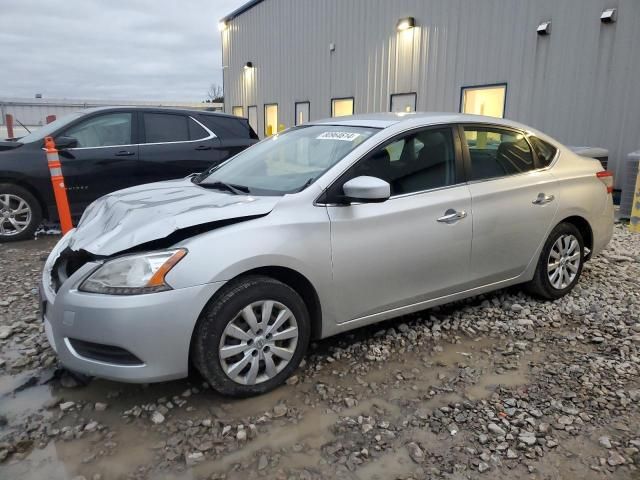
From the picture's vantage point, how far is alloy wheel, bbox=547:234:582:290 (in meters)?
4.04

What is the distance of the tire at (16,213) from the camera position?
19.6ft

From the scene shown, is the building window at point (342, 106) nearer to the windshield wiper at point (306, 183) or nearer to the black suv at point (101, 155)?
the black suv at point (101, 155)

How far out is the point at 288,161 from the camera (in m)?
3.47

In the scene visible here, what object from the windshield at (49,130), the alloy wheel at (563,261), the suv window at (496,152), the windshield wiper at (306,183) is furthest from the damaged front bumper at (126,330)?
the windshield at (49,130)

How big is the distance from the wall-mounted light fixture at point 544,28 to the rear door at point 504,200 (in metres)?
5.95

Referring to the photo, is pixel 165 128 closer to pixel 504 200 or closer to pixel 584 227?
pixel 504 200

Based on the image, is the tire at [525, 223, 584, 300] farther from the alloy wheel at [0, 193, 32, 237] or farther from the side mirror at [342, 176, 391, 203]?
the alloy wheel at [0, 193, 32, 237]

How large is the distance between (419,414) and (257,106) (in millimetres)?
18030

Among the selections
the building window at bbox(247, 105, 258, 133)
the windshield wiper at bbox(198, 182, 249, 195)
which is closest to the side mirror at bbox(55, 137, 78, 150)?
the windshield wiper at bbox(198, 182, 249, 195)

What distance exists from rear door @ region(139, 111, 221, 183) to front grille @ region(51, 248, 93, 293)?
3.85m

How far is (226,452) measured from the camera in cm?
235

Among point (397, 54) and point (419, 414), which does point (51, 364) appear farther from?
point (397, 54)

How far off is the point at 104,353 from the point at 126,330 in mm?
226

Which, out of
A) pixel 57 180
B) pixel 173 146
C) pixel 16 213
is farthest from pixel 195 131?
pixel 16 213
